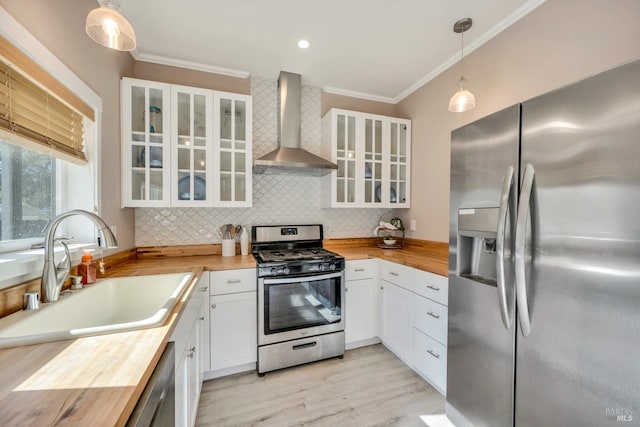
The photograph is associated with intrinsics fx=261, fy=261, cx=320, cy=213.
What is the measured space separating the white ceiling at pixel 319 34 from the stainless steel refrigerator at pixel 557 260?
109 centimetres

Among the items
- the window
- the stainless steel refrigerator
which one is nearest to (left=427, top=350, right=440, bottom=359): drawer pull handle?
the stainless steel refrigerator

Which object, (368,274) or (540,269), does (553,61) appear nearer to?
(540,269)

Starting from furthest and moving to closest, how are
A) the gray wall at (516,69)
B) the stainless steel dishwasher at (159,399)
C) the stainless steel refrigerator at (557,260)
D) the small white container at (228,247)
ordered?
the small white container at (228,247)
the gray wall at (516,69)
the stainless steel refrigerator at (557,260)
the stainless steel dishwasher at (159,399)

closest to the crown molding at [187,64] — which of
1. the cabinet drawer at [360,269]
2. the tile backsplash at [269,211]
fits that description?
the tile backsplash at [269,211]

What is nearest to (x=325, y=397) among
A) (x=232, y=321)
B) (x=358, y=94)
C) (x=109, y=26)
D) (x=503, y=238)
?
(x=232, y=321)

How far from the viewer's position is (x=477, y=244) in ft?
4.94

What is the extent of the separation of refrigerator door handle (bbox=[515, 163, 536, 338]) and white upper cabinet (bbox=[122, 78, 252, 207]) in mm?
2026

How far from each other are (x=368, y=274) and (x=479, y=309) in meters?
1.17

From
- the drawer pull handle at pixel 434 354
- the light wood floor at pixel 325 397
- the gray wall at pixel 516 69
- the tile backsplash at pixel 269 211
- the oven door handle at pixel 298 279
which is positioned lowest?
the light wood floor at pixel 325 397

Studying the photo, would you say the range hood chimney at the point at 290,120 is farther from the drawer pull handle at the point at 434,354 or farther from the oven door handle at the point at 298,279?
the drawer pull handle at the point at 434,354

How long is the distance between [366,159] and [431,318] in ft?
5.63

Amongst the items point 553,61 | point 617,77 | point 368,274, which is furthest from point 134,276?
point 553,61

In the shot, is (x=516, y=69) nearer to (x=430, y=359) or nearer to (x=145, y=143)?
(x=430, y=359)

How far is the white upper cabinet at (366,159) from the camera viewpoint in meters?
2.79
